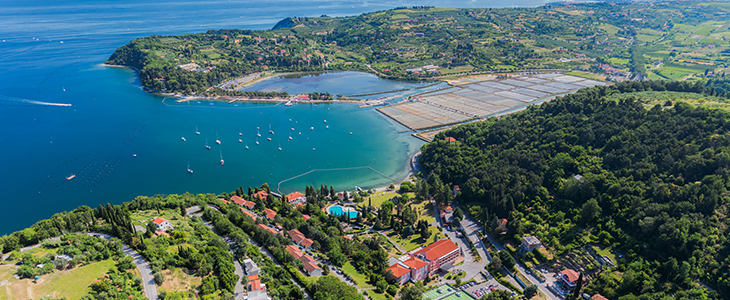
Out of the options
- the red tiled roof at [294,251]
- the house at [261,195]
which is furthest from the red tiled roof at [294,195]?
the red tiled roof at [294,251]

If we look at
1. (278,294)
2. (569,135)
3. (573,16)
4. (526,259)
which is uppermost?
(573,16)

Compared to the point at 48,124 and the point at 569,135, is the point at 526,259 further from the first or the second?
the point at 48,124

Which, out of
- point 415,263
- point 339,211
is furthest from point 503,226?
point 339,211

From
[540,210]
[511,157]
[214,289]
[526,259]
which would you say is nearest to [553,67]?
[511,157]

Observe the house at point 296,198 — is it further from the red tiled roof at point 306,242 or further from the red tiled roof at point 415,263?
the red tiled roof at point 415,263

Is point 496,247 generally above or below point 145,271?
below

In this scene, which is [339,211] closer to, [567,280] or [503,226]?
[503,226]
